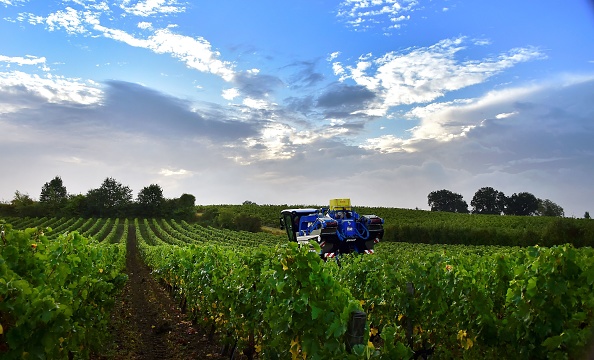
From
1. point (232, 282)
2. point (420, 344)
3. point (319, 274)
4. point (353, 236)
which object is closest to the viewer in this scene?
point (319, 274)

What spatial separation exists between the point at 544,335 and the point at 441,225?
4590cm

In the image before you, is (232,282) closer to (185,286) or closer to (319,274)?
(319,274)

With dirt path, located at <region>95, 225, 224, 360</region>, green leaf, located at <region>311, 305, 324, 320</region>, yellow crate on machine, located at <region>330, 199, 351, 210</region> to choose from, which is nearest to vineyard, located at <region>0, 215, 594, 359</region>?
green leaf, located at <region>311, 305, 324, 320</region>

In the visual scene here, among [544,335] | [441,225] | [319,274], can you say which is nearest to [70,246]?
[319,274]

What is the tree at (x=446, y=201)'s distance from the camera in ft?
282

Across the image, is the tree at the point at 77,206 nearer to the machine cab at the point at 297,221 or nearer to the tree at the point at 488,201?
the tree at the point at 488,201

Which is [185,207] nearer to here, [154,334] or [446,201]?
[446,201]

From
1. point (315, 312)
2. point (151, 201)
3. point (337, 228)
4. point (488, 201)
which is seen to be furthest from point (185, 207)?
point (315, 312)

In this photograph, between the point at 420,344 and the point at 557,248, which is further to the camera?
the point at 420,344

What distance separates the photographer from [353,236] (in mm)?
18484

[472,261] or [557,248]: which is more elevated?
[557,248]

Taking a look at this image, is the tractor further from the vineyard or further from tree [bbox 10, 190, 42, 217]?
tree [bbox 10, 190, 42, 217]

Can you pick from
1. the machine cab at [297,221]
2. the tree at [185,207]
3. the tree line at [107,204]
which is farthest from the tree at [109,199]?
the machine cab at [297,221]

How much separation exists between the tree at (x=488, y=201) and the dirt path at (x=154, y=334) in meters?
74.2
